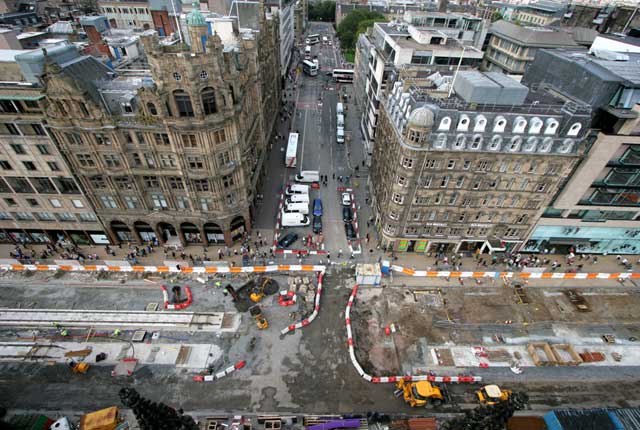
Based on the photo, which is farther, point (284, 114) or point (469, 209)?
point (284, 114)

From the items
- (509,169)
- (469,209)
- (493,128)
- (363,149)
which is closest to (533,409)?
(469,209)

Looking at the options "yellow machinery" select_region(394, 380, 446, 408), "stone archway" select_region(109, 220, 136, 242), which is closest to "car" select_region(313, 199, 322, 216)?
"stone archway" select_region(109, 220, 136, 242)

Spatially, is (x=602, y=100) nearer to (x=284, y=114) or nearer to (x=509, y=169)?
(x=509, y=169)

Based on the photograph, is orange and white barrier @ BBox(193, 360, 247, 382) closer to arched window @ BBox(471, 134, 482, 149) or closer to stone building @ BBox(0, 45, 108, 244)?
stone building @ BBox(0, 45, 108, 244)

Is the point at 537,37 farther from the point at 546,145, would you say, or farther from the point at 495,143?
the point at 495,143

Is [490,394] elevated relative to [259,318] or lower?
elevated

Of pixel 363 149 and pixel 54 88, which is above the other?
pixel 54 88

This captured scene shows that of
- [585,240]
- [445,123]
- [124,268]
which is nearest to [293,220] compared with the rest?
[124,268]
